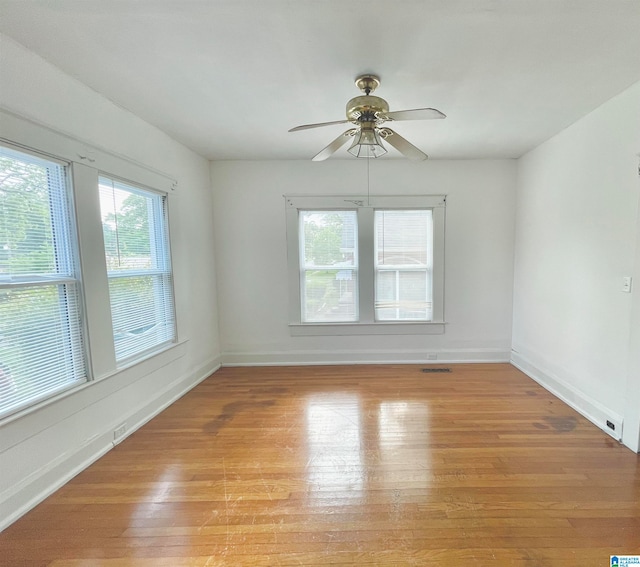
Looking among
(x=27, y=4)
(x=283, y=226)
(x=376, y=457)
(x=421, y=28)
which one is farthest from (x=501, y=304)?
(x=27, y=4)

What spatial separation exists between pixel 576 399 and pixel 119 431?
390 centimetres

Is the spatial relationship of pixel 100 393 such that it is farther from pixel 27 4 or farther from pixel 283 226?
pixel 283 226

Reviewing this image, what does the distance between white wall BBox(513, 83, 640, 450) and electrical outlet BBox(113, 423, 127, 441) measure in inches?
149

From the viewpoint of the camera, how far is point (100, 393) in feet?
6.54

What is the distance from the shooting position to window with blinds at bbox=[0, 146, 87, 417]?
151 cm

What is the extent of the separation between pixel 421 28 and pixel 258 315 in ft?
10.3

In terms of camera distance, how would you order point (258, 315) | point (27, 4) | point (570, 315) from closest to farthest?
1. point (27, 4)
2. point (570, 315)
3. point (258, 315)

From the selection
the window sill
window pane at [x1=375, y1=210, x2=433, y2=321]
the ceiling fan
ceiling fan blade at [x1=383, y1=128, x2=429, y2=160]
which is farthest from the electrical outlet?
ceiling fan blade at [x1=383, y1=128, x2=429, y2=160]

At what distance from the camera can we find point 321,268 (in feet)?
11.9

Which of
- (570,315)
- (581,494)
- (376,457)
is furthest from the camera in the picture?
(570,315)

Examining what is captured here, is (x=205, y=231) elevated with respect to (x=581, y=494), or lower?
elevated

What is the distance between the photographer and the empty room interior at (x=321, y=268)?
4.58ft

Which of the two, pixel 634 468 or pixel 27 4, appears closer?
pixel 27 4

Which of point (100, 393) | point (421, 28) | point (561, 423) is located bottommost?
point (561, 423)
